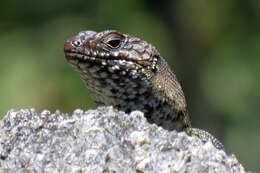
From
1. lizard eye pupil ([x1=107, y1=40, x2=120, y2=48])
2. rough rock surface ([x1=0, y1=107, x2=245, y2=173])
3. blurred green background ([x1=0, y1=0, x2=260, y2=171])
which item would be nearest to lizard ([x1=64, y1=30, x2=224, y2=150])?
lizard eye pupil ([x1=107, y1=40, x2=120, y2=48])

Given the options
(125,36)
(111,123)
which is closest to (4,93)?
(125,36)

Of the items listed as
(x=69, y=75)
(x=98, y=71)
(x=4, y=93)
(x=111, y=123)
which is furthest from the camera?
(x=69, y=75)

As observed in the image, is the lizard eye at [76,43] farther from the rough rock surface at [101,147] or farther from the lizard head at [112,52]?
the rough rock surface at [101,147]

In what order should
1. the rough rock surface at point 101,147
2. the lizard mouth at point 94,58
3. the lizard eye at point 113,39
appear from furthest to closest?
1. the lizard eye at point 113,39
2. the lizard mouth at point 94,58
3. the rough rock surface at point 101,147

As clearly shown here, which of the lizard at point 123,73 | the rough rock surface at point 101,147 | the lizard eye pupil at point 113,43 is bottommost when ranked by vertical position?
the rough rock surface at point 101,147

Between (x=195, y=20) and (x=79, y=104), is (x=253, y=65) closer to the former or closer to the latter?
(x=195, y=20)

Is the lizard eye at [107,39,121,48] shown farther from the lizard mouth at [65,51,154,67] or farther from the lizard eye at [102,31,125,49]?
the lizard mouth at [65,51,154,67]

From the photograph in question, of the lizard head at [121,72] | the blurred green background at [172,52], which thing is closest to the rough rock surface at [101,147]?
the lizard head at [121,72]
